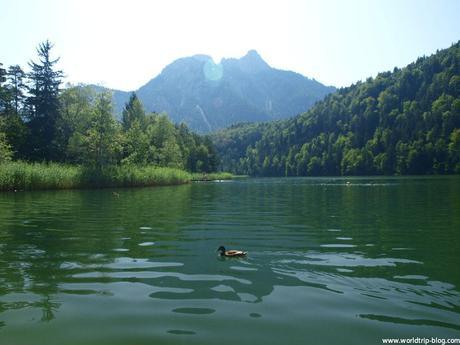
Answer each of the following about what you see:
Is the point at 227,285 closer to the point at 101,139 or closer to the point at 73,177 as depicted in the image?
the point at 73,177

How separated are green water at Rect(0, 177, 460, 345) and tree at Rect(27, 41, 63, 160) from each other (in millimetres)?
68323

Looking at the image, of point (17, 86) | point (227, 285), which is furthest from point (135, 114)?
point (227, 285)

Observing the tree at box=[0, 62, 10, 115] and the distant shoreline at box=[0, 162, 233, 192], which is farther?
the tree at box=[0, 62, 10, 115]

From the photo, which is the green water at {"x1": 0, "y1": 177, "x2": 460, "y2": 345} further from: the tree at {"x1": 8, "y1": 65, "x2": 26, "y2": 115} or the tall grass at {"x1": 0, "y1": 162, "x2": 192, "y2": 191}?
the tree at {"x1": 8, "y1": 65, "x2": 26, "y2": 115}

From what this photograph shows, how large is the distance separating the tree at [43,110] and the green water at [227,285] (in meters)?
68.3

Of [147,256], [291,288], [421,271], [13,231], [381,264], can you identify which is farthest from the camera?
[13,231]

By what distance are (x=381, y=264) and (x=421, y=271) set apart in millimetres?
1325

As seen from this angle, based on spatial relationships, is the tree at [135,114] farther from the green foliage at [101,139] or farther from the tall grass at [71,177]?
the tall grass at [71,177]

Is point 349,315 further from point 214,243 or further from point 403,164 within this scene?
point 403,164

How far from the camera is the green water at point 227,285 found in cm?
765

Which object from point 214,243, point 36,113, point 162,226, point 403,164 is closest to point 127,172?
point 36,113

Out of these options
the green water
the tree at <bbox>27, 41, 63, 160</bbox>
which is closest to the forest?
the tree at <bbox>27, 41, 63, 160</bbox>

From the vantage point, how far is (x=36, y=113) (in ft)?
283

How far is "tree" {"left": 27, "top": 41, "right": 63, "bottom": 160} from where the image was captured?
84312 mm
